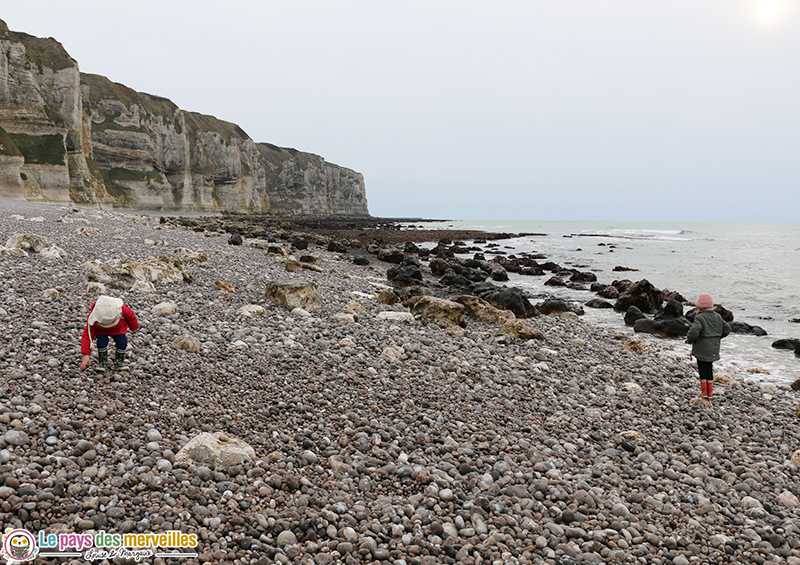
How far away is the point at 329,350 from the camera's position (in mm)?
8445

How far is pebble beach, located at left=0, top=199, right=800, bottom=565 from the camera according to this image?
383 cm

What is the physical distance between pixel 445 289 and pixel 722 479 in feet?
54.7

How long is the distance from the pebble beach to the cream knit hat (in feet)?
2.10

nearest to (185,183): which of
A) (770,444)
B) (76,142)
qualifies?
(76,142)

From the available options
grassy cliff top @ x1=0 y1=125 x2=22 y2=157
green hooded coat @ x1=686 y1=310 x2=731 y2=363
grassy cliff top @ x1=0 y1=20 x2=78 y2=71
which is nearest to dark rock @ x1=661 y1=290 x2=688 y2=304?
green hooded coat @ x1=686 y1=310 x2=731 y2=363

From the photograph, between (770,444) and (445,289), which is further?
(445,289)

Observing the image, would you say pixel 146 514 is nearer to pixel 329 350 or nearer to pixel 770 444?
pixel 329 350

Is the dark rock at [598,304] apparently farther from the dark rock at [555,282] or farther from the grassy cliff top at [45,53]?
the grassy cliff top at [45,53]

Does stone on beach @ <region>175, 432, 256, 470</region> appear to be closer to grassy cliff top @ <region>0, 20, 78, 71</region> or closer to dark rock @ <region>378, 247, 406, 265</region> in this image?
dark rock @ <region>378, 247, 406, 265</region>

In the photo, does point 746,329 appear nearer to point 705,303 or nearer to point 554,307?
point 554,307

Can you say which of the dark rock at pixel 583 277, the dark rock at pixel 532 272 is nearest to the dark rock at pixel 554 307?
the dark rock at pixel 583 277

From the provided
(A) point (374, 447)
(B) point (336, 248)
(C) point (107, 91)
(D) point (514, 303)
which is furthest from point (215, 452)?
(C) point (107, 91)

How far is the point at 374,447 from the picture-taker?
5387mm

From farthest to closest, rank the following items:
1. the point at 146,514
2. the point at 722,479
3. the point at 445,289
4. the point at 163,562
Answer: the point at 445,289, the point at 722,479, the point at 146,514, the point at 163,562
